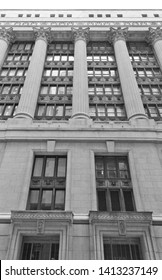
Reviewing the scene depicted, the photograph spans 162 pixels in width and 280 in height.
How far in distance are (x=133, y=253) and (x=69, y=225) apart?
3889mm

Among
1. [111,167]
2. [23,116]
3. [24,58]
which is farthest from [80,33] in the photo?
[111,167]

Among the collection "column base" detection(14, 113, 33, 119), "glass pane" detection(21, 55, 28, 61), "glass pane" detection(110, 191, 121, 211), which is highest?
"glass pane" detection(21, 55, 28, 61)

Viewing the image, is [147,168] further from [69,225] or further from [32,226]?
[32,226]

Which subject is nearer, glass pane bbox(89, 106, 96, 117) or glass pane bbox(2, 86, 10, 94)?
glass pane bbox(89, 106, 96, 117)

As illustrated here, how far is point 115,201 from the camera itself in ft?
51.5

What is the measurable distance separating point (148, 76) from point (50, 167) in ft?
58.4

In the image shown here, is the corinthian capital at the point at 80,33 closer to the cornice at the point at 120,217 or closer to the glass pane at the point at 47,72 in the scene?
the glass pane at the point at 47,72

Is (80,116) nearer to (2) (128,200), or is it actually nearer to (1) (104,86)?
(1) (104,86)

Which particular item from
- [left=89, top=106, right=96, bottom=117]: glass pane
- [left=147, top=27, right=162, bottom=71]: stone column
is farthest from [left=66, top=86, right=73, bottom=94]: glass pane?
[left=147, top=27, right=162, bottom=71]: stone column

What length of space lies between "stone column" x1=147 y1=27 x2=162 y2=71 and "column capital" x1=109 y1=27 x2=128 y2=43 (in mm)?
3637

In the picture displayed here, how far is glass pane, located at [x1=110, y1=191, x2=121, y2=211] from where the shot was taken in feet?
49.9

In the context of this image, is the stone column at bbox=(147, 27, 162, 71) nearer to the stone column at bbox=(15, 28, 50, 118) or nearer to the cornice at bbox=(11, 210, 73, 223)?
the stone column at bbox=(15, 28, 50, 118)

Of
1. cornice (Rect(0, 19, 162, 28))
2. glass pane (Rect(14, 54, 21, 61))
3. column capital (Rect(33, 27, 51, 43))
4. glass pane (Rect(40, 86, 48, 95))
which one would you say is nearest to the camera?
glass pane (Rect(40, 86, 48, 95))

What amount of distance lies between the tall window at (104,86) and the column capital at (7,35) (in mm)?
11526
